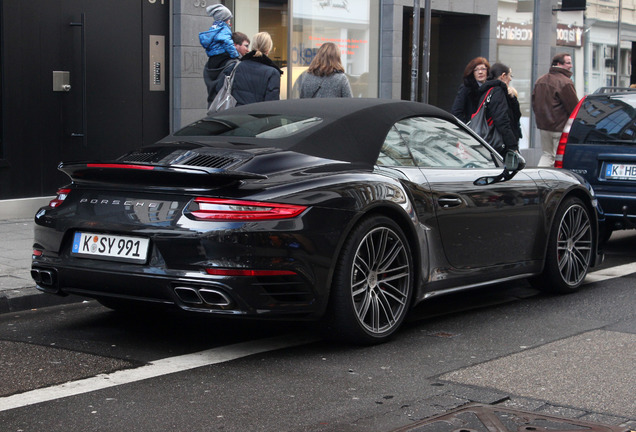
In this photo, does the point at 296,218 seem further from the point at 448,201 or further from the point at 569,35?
the point at 569,35

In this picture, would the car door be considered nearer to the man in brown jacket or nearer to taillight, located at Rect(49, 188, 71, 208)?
taillight, located at Rect(49, 188, 71, 208)

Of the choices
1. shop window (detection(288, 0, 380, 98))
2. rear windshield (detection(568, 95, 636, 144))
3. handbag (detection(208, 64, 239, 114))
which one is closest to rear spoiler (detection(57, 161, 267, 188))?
handbag (detection(208, 64, 239, 114))

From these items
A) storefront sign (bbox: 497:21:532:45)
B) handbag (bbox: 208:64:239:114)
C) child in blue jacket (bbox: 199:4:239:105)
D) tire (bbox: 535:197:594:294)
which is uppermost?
storefront sign (bbox: 497:21:532:45)

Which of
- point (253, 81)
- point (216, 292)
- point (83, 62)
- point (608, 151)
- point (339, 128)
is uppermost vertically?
point (83, 62)

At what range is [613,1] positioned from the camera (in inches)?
899

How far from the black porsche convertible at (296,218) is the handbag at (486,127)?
13.6 ft

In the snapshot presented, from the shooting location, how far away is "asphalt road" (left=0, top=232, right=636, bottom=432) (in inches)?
173

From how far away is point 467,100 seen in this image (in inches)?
474

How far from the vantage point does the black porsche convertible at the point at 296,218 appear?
17.1 feet

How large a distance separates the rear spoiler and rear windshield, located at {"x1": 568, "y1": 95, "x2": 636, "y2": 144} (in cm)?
537

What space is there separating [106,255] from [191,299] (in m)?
0.57

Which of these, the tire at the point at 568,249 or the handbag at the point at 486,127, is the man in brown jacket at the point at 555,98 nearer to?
the handbag at the point at 486,127

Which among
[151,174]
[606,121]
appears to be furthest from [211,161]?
[606,121]

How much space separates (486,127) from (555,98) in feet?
9.23
